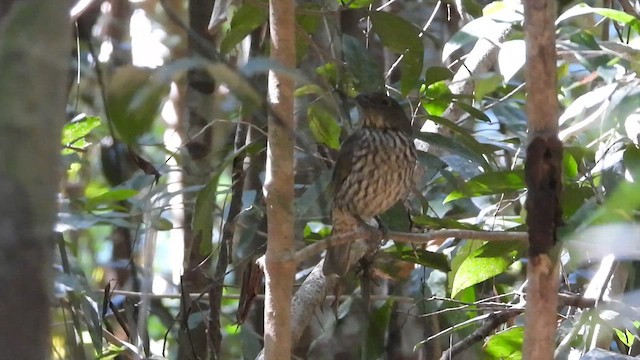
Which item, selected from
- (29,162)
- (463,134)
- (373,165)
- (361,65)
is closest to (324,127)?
(361,65)

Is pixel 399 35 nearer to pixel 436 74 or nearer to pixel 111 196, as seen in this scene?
pixel 436 74

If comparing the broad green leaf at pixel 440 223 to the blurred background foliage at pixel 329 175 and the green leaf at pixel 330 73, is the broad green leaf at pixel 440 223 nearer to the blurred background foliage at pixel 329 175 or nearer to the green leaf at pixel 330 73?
the blurred background foliage at pixel 329 175

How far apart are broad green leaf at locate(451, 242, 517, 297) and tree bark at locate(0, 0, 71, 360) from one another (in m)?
1.61

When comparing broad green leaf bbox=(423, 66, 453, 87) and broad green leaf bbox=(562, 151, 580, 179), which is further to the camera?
broad green leaf bbox=(423, 66, 453, 87)

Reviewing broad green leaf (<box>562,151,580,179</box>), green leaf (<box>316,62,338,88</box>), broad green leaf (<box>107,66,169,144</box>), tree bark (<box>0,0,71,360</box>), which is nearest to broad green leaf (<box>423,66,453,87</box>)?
green leaf (<box>316,62,338,88</box>)

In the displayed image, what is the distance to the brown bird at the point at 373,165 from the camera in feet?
9.09

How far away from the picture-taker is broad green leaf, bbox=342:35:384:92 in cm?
219

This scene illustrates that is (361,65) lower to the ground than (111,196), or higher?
higher

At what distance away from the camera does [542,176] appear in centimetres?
115

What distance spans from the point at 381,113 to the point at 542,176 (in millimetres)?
1669

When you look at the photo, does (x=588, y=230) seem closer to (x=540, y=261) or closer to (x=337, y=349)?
(x=540, y=261)

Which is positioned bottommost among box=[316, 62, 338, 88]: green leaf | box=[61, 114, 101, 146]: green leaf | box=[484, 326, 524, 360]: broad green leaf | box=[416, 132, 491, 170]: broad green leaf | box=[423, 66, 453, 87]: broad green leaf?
box=[484, 326, 524, 360]: broad green leaf

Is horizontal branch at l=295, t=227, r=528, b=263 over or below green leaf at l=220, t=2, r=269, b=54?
below

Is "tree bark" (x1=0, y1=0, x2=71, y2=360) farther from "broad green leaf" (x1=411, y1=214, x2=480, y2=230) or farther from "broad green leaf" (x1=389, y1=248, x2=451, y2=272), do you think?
"broad green leaf" (x1=389, y1=248, x2=451, y2=272)
